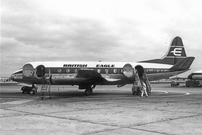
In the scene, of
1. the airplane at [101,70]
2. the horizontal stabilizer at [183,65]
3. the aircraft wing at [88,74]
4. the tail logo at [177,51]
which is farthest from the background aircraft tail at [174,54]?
the aircraft wing at [88,74]

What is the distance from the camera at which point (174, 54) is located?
29906 mm

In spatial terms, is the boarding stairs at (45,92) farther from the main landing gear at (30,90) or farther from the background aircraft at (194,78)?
the background aircraft at (194,78)

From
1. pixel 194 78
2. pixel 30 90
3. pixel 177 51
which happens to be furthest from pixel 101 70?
pixel 194 78

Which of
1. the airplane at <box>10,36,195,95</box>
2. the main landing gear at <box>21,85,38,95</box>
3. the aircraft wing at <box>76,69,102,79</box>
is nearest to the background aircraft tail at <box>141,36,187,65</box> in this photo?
the airplane at <box>10,36,195,95</box>

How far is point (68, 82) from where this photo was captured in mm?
23578

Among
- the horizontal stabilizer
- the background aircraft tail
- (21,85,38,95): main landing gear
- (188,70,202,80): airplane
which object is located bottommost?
(21,85,38,95): main landing gear

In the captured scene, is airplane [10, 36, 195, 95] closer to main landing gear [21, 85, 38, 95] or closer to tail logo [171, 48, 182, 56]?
main landing gear [21, 85, 38, 95]

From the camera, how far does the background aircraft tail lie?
29236 millimetres

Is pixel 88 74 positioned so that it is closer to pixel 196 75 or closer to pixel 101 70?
pixel 101 70

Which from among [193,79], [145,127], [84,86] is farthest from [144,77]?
[193,79]

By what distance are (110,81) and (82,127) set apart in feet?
58.9

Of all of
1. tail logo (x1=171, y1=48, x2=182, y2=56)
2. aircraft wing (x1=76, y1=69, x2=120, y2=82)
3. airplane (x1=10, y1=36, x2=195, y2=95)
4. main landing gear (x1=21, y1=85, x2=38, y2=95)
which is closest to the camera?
aircraft wing (x1=76, y1=69, x2=120, y2=82)

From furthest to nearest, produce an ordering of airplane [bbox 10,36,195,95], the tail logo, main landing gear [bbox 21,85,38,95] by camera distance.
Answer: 1. the tail logo
2. main landing gear [bbox 21,85,38,95]
3. airplane [bbox 10,36,195,95]

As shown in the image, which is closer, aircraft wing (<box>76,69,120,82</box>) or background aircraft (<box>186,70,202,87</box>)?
aircraft wing (<box>76,69,120,82</box>)
